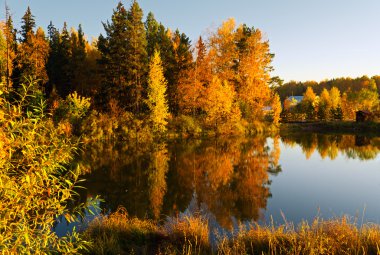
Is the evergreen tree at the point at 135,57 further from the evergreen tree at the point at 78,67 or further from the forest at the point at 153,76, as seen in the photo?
the evergreen tree at the point at 78,67

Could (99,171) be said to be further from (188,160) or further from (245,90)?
(245,90)

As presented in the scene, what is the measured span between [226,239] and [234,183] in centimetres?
945

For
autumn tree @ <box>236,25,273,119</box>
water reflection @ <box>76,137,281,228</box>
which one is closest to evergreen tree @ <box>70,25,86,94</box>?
water reflection @ <box>76,137,281,228</box>

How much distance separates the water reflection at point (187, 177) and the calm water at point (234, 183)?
0.04m

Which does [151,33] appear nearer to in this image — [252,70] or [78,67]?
[78,67]

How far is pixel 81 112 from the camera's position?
117ft

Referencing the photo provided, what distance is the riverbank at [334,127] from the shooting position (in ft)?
189

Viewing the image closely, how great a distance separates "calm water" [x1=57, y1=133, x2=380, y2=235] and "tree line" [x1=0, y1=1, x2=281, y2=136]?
12.6 metres

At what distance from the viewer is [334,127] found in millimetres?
61531

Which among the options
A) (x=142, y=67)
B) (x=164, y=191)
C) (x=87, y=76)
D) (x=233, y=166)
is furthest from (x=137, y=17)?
(x=164, y=191)

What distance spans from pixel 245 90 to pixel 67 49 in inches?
1327

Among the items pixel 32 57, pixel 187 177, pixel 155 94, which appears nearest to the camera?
pixel 187 177

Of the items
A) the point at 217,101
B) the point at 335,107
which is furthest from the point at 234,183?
the point at 335,107

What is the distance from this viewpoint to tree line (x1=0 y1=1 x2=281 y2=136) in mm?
40031
